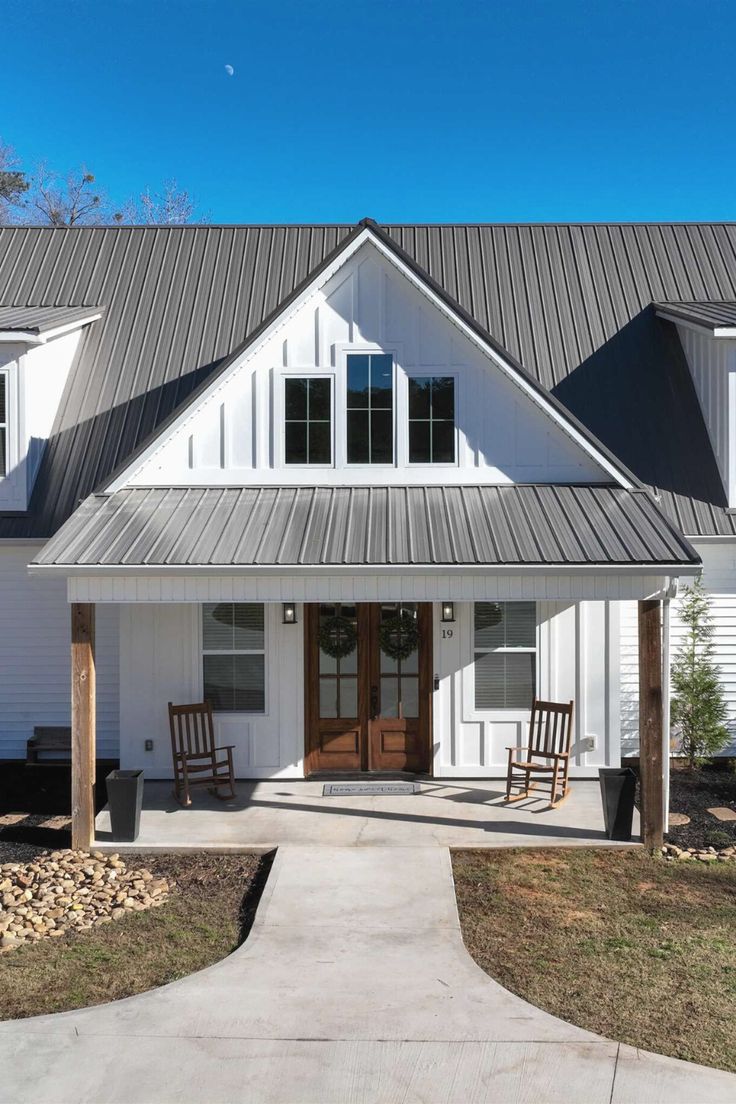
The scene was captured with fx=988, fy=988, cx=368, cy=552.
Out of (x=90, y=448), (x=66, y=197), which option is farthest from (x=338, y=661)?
(x=66, y=197)

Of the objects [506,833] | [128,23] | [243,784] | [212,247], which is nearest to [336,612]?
[243,784]

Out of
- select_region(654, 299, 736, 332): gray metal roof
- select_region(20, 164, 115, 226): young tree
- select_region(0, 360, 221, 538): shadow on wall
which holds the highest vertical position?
select_region(20, 164, 115, 226): young tree

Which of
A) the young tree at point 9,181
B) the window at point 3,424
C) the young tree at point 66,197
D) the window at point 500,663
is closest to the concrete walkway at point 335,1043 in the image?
the window at point 500,663

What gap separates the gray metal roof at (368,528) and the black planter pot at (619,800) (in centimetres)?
204

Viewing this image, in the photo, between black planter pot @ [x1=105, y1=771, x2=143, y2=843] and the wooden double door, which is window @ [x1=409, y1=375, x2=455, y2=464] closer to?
the wooden double door

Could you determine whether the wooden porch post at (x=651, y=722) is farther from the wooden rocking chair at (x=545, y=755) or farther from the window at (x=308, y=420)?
the window at (x=308, y=420)

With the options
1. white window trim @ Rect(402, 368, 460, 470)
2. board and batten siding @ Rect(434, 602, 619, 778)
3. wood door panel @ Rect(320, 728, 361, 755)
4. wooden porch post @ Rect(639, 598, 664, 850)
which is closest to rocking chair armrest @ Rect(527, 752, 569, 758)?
board and batten siding @ Rect(434, 602, 619, 778)

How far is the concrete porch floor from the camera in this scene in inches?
372

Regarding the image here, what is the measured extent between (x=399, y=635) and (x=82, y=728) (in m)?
3.85

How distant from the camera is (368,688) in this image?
1155 centimetres

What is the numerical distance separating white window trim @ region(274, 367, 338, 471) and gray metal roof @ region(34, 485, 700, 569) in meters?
0.27

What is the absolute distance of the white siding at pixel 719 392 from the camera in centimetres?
1225

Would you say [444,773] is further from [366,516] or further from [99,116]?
[99,116]

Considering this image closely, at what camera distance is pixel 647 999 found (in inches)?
251
